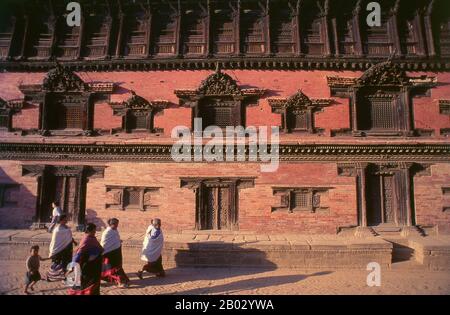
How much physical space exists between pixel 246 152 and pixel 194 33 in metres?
6.88

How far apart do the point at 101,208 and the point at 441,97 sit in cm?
1710

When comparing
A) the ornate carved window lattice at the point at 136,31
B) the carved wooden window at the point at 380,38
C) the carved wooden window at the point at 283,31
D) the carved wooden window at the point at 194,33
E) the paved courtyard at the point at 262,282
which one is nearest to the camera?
the paved courtyard at the point at 262,282

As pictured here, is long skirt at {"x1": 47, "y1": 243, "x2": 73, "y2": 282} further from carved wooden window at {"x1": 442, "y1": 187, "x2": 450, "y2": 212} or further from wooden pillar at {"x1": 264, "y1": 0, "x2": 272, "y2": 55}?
carved wooden window at {"x1": 442, "y1": 187, "x2": 450, "y2": 212}

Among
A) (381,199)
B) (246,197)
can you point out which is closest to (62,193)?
(246,197)

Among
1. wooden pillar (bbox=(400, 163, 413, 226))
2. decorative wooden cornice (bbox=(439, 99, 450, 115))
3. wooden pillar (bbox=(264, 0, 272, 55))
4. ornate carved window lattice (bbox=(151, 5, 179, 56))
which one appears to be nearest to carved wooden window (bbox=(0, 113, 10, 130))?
ornate carved window lattice (bbox=(151, 5, 179, 56))

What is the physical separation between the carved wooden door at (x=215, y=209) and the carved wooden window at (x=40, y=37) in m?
11.0

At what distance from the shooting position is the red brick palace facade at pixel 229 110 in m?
12.9

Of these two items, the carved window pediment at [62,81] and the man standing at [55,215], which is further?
the carved window pediment at [62,81]

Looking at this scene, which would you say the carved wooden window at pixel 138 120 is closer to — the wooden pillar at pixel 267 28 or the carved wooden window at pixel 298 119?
the wooden pillar at pixel 267 28

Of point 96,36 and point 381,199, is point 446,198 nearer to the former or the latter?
point 381,199

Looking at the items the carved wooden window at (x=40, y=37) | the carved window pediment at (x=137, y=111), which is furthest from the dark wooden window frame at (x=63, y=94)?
the carved wooden window at (x=40, y=37)

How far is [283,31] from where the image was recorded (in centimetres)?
1439

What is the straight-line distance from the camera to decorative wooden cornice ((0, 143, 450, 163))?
12781 mm
